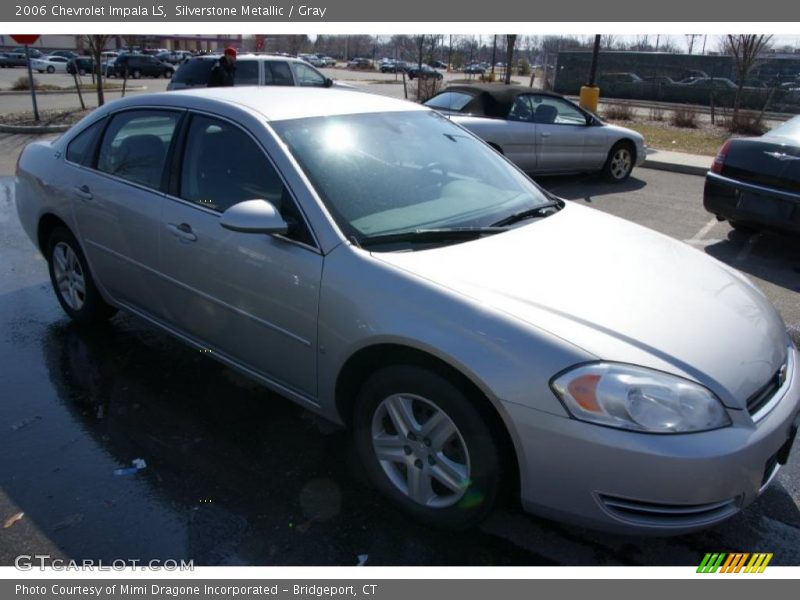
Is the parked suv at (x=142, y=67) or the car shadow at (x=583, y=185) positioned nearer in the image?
the car shadow at (x=583, y=185)

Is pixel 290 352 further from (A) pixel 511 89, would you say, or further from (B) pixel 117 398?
(A) pixel 511 89

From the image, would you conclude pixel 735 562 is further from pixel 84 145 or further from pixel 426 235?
pixel 84 145

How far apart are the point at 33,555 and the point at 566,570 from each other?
2074 millimetres

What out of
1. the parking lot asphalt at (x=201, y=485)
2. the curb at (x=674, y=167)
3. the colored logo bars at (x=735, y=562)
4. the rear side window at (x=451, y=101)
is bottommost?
the parking lot asphalt at (x=201, y=485)

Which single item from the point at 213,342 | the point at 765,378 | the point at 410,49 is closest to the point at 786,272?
the point at 765,378

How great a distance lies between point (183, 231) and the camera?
11.1 feet

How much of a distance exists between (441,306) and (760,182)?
5.24 meters

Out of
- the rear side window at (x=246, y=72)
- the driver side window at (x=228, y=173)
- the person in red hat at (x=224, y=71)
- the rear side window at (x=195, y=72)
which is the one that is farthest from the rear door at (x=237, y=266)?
the rear side window at (x=246, y=72)

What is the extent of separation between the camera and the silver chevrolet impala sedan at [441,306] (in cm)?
224

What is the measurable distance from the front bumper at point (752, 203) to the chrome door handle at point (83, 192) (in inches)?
230

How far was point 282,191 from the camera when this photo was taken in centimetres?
301

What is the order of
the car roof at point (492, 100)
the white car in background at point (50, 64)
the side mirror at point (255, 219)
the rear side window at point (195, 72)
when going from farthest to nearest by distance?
the white car in background at point (50, 64) < the rear side window at point (195, 72) < the car roof at point (492, 100) < the side mirror at point (255, 219)

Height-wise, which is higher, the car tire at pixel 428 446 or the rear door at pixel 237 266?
the rear door at pixel 237 266

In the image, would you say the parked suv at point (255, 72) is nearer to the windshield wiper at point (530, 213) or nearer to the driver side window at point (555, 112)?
the driver side window at point (555, 112)
